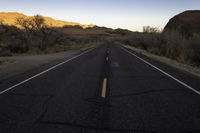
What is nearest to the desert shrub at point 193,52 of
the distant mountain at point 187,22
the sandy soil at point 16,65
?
the sandy soil at point 16,65

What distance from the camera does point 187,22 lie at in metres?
49.4

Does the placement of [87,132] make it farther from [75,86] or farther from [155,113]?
[75,86]

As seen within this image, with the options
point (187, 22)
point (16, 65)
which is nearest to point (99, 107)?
point (16, 65)

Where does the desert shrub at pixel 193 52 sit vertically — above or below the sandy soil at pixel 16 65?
above

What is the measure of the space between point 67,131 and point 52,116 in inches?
43.8

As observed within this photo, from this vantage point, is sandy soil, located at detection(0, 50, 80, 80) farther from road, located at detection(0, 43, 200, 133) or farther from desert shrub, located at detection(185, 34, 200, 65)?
desert shrub, located at detection(185, 34, 200, 65)

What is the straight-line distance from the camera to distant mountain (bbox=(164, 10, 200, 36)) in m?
44.1

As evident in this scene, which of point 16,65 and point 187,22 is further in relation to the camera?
point 187,22

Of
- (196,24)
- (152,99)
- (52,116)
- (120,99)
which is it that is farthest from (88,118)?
(196,24)

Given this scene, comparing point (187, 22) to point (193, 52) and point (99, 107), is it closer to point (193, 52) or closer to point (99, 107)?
point (193, 52)

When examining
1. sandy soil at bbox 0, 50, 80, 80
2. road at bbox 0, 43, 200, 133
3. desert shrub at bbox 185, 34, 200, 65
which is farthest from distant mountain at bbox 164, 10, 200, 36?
road at bbox 0, 43, 200, 133

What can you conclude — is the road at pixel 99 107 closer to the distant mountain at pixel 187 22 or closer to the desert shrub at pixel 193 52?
the desert shrub at pixel 193 52

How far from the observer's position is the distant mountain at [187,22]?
4413cm

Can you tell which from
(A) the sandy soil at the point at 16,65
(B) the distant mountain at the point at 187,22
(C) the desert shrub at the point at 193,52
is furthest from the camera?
(B) the distant mountain at the point at 187,22
